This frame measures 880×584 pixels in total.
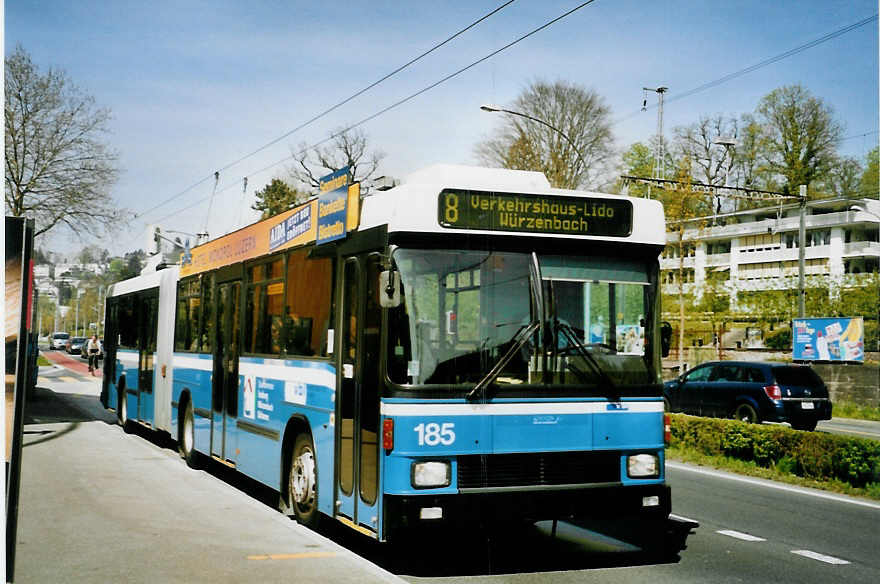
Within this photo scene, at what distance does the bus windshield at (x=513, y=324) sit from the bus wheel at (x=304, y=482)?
228cm

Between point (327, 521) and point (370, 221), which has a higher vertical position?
point (370, 221)

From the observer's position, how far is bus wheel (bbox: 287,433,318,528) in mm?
9203

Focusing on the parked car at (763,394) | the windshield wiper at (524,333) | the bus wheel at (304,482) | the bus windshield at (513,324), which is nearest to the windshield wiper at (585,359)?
the bus windshield at (513,324)

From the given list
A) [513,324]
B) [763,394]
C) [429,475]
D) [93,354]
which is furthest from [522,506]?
[93,354]

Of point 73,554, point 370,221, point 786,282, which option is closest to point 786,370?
point 370,221

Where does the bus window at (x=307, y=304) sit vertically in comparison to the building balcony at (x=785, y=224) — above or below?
below

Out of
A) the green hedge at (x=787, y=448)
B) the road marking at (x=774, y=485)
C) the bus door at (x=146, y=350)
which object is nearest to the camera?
the road marking at (x=774, y=485)

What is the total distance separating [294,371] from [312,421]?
0.74m

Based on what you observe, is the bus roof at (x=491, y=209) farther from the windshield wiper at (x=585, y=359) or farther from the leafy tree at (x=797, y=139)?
the leafy tree at (x=797, y=139)

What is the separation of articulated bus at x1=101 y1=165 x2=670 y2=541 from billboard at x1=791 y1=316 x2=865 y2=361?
28.0 metres

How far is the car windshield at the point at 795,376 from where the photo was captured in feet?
72.7

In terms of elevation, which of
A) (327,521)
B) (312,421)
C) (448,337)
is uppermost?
(448,337)

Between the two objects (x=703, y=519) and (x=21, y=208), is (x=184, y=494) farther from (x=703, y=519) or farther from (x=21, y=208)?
(x=21, y=208)

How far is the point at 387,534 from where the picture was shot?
742 cm
